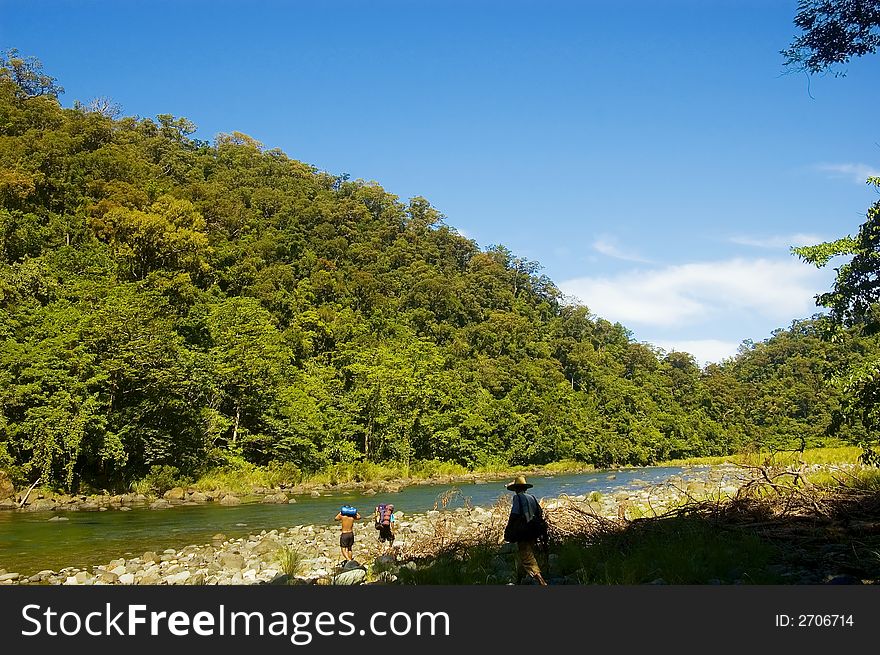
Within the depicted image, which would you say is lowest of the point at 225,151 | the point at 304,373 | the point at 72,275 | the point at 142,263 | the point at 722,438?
the point at 722,438

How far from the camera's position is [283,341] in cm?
5522

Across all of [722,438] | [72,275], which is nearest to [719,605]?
[72,275]

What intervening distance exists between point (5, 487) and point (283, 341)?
29.8m

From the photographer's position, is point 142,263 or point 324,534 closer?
point 324,534

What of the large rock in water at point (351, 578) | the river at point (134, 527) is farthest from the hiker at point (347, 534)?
the large rock in water at point (351, 578)

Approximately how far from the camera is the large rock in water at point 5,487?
85.1ft

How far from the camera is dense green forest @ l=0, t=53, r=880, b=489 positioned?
101ft

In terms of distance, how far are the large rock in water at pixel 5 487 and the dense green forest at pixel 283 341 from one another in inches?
33.6

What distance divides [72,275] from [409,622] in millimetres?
38679

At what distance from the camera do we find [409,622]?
604 centimetres

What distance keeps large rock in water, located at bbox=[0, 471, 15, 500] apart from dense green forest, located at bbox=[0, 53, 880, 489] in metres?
0.85

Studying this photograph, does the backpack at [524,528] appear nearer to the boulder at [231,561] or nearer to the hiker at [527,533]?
the hiker at [527,533]

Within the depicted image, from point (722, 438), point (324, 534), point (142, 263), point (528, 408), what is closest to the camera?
point (324, 534)

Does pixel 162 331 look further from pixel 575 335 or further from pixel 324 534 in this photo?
pixel 575 335
